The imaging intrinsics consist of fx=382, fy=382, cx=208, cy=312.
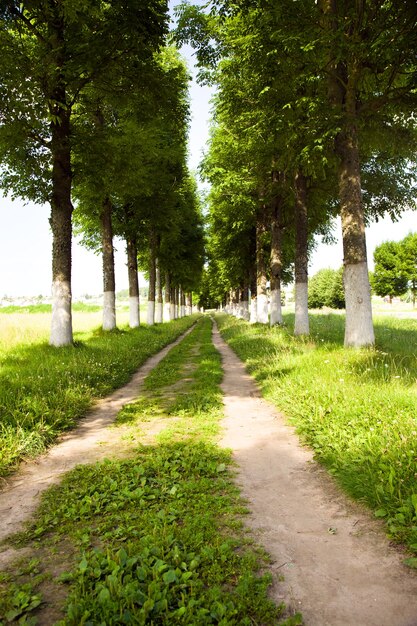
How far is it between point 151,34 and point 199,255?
27.0 metres

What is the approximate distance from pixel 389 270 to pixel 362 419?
6939 cm

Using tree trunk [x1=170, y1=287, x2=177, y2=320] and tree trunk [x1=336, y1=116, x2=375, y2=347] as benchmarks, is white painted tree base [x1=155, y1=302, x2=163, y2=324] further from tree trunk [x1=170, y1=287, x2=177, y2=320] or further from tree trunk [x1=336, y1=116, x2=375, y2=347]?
tree trunk [x1=336, y1=116, x2=375, y2=347]

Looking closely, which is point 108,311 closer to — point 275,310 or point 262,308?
point 275,310

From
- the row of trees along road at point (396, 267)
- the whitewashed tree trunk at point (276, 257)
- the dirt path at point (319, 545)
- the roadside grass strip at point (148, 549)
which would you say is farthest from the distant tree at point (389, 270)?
the roadside grass strip at point (148, 549)

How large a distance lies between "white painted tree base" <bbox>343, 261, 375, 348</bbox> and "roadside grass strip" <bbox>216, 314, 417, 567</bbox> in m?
Answer: 0.57

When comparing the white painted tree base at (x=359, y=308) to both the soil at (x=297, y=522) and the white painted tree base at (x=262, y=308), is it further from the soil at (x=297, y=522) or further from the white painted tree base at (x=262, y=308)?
the white painted tree base at (x=262, y=308)

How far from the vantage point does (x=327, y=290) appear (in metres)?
85.8

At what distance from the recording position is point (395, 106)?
994cm

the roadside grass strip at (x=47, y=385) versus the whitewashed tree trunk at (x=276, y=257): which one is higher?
the whitewashed tree trunk at (x=276, y=257)

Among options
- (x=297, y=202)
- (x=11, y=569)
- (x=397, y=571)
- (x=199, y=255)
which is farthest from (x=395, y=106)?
(x=199, y=255)

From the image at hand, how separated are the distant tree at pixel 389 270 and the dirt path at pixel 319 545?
68.8 meters

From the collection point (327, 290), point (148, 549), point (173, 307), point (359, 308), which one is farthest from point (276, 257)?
point (327, 290)

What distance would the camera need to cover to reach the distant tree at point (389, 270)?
66250 mm

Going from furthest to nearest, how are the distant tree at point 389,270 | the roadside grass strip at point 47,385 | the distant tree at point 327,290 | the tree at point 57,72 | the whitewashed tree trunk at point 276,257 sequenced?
the distant tree at point 327,290
the distant tree at point 389,270
the whitewashed tree trunk at point 276,257
the tree at point 57,72
the roadside grass strip at point 47,385
